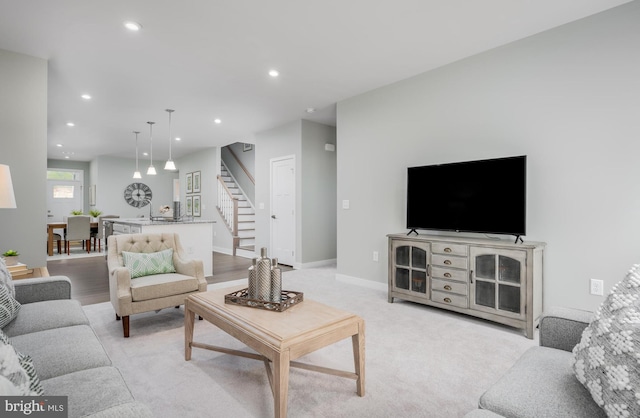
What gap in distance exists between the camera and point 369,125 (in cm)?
454

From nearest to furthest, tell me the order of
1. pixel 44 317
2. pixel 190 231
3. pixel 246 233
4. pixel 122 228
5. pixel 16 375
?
pixel 16 375, pixel 44 317, pixel 190 231, pixel 122 228, pixel 246 233

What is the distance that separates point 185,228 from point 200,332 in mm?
2498

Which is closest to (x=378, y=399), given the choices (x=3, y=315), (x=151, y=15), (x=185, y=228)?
(x=3, y=315)

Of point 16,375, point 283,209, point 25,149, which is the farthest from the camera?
point 283,209

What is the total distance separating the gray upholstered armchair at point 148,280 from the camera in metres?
2.76

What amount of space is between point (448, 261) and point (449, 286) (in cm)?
25

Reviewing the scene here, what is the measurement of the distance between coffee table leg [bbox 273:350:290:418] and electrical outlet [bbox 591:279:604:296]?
8.93 ft

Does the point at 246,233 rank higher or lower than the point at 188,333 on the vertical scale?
higher

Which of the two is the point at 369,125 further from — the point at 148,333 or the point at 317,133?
the point at 148,333

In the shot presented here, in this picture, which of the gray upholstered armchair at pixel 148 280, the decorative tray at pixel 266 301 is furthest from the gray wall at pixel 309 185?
the decorative tray at pixel 266 301

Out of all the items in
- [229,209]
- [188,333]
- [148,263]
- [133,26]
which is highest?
[133,26]

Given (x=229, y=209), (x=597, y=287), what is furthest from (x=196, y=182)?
(x=597, y=287)

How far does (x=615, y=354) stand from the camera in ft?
3.10

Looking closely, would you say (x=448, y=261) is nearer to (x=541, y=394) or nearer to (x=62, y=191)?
(x=541, y=394)
